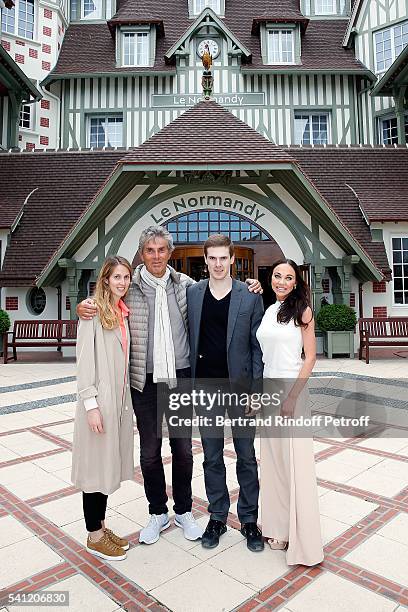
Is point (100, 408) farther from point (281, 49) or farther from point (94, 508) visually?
point (281, 49)

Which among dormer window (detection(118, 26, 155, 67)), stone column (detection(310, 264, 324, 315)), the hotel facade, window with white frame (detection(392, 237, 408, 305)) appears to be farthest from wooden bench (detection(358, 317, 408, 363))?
dormer window (detection(118, 26, 155, 67))

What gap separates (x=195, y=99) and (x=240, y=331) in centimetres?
1629

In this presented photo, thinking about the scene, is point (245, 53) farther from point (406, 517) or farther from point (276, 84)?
point (406, 517)

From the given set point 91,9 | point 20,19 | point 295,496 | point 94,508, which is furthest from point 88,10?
point 295,496

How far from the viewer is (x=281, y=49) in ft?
57.3

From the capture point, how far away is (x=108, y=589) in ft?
7.66

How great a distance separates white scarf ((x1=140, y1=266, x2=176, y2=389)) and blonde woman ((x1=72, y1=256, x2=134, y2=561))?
183mm

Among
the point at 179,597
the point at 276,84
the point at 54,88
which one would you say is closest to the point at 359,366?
the point at 179,597

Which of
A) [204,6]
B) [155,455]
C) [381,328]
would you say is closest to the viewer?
[155,455]

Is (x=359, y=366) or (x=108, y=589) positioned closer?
(x=108, y=589)

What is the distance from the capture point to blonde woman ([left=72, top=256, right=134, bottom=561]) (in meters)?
2.50

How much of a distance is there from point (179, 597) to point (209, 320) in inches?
58.6

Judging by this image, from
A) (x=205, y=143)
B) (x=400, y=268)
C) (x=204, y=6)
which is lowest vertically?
(x=400, y=268)

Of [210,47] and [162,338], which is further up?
[210,47]
